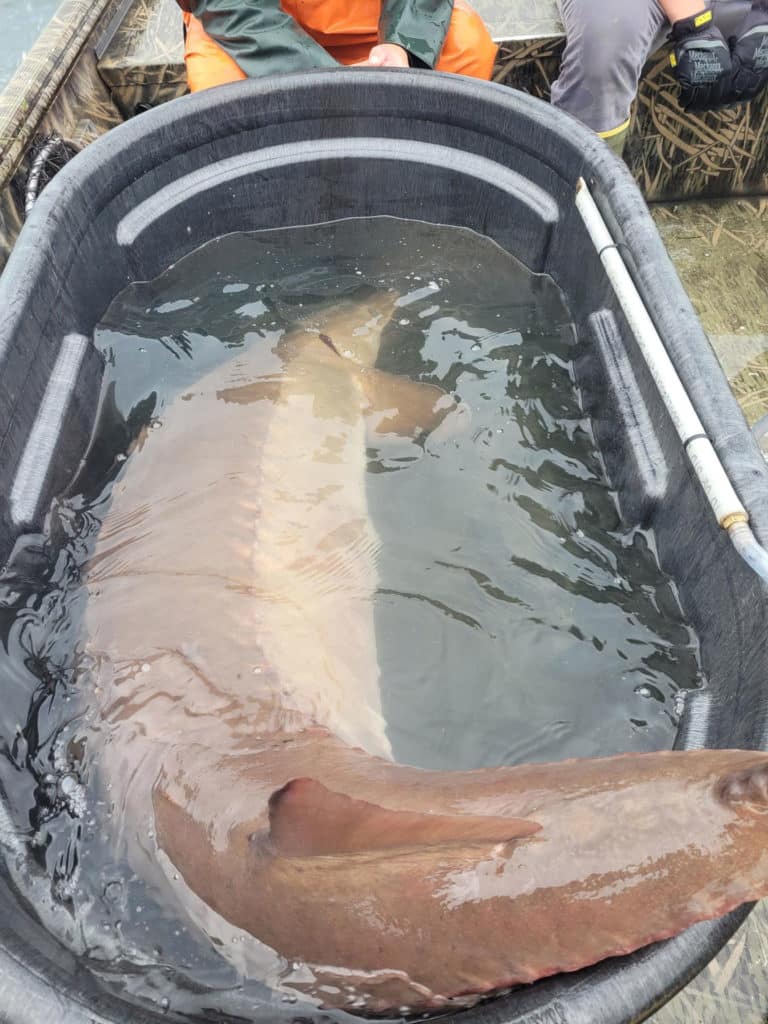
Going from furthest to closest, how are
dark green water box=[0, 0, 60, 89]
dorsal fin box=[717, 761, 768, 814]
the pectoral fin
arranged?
dark green water box=[0, 0, 60, 89] < the pectoral fin < dorsal fin box=[717, 761, 768, 814]

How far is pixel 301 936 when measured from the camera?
3.35 feet

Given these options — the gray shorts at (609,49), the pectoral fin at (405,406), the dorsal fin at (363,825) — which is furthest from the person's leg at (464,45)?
the dorsal fin at (363,825)

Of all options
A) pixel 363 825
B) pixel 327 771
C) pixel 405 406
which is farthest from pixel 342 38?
pixel 363 825

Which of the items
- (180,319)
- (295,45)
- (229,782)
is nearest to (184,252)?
(180,319)

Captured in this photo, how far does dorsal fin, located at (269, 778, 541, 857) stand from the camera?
93cm

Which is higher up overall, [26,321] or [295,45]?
[295,45]

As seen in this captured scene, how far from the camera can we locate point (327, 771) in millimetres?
1261

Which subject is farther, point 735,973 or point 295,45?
point 295,45

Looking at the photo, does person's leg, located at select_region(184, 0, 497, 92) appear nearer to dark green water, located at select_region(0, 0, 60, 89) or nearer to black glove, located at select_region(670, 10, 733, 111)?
black glove, located at select_region(670, 10, 733, 111)

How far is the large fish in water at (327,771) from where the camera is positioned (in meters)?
0.89

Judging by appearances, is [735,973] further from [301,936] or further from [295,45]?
[295,45]

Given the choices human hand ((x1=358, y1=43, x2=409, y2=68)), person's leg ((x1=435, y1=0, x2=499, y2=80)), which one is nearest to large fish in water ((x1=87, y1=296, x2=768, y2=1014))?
human hand ((x1=358, y1=43, x2=409, y2=68))

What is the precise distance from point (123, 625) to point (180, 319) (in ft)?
4.06

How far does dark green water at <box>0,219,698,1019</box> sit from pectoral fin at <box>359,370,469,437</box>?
0.15 feet
